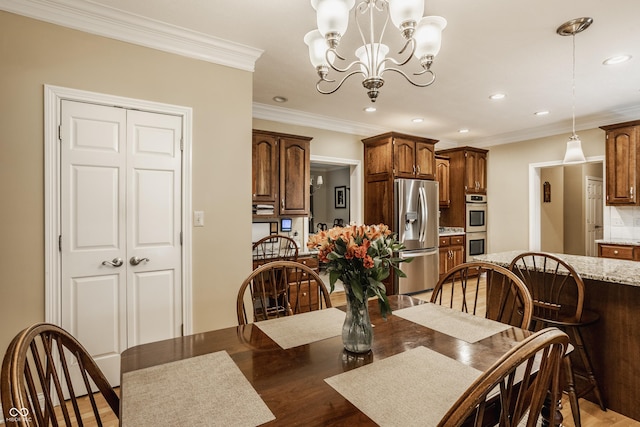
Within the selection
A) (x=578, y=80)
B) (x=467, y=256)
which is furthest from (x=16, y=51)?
(x=467, y=256)

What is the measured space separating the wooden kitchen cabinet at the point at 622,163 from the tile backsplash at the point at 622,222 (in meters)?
0.37

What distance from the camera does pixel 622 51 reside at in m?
2.68

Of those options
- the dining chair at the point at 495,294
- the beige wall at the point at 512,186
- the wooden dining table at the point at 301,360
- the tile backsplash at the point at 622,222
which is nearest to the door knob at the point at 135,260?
the wooden dining table at the point at 301,360

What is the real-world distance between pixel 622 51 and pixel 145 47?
377 centimetres

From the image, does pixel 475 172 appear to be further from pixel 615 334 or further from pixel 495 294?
pixel 615 334

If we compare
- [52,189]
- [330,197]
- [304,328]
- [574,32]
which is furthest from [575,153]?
[330,197]

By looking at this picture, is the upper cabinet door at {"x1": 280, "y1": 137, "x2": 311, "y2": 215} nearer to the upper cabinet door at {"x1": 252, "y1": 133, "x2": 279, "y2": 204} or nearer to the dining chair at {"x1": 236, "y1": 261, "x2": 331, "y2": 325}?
the upper cabinet door at {"x1": 252, "y1": 133, "x2": 279, "y2": 204}

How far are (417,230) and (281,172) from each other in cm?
224

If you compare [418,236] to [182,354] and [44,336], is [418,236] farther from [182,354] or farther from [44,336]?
[44,336]

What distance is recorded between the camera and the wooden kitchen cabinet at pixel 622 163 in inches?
157

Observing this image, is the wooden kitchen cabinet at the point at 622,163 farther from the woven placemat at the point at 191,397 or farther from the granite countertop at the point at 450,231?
the woven placemat at the point at 191,397

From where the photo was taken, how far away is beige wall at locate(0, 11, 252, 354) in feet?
6.35

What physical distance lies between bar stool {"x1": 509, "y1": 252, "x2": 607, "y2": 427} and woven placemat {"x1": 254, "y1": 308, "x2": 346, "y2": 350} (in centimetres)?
125

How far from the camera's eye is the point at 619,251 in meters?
4.03
